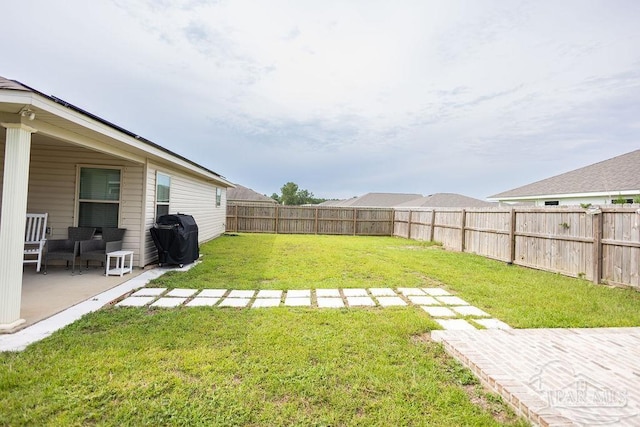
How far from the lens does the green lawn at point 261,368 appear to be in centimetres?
193

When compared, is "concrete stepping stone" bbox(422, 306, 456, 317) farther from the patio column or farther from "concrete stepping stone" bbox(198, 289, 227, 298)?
the patio column

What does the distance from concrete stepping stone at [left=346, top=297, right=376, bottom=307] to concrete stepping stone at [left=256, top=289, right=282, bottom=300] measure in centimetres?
114

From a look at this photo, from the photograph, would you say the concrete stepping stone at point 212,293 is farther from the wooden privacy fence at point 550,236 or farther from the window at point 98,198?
the wooden privacy fence at point 550,236

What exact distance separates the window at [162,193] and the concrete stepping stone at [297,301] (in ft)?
15.1

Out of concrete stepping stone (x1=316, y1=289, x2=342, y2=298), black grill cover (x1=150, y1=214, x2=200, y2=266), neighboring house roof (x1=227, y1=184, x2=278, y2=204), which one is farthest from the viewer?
neighboring house roof (x1=227, y1=184, x2=278, y2=204)

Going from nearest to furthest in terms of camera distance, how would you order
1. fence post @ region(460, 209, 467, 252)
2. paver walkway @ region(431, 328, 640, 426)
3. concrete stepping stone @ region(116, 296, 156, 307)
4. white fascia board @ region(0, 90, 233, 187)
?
paver walkway @ region(431, 328, 640, 426)
white fascia board @ region(0, 90, 233, 187)
concrete stepping stone @ region(116, 296, 156, 307)
fence post @ region(460, 209, 467, 252)

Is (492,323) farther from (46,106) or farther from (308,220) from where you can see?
(308,220)

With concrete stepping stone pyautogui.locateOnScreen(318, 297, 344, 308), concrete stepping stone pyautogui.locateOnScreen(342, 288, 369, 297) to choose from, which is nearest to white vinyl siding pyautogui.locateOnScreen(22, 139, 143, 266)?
concrete stepping stone pyautogui.locateOnScreen(318, 297, 344, 308)

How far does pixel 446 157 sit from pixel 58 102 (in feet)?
72.8

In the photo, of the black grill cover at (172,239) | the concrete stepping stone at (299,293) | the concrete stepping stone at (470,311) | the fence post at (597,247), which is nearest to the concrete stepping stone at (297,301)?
the concrete stepping stone at (299,293)

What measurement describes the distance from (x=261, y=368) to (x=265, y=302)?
6.14 feet

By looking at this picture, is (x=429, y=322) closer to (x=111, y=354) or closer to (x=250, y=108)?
(x=111, y=354)

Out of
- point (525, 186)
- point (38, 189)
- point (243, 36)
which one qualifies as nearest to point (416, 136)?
point (525, 186)

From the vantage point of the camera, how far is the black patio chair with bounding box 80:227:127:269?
225 inches
